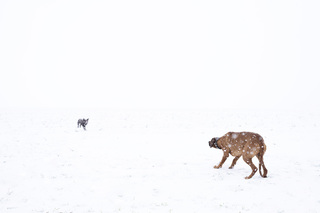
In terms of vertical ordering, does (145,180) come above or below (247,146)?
below

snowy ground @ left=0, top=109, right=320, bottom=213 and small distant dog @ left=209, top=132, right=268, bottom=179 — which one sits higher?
small distant dog @ left=209, top=132, right=268, bottom=179

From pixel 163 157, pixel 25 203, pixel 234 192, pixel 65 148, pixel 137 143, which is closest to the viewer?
pixel 25 203

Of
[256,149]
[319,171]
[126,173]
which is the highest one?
[256,149]

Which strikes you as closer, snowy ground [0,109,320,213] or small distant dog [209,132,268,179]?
snowy ground [0,109,320,213]

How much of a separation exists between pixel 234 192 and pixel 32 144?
40.4ft

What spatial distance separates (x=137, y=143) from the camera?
1541 cm

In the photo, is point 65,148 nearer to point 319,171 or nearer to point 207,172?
point 207,172

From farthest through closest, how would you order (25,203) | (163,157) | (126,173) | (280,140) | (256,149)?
1. (280,140)
2. (163,157)
3. (126,173)
4. (256,149)
5. (25,203)

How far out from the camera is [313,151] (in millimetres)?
13570

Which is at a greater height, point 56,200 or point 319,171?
point 319,171

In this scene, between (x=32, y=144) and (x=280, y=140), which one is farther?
(x=280, y=140)

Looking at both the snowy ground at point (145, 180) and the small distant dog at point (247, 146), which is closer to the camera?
the snowy ground at point (145, 180)

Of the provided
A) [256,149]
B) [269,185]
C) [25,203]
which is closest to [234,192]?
[269,185]

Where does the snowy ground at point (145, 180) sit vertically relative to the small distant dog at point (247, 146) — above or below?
below
